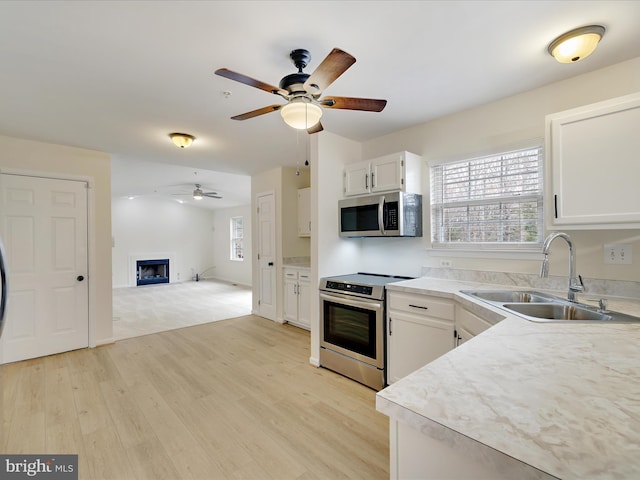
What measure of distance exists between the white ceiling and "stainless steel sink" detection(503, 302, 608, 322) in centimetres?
156

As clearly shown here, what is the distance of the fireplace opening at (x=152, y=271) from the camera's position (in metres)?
8.84

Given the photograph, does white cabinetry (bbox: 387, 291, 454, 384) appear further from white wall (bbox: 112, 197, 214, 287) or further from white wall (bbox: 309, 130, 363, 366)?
white wall (bbox: 112, 197, 214, 287)

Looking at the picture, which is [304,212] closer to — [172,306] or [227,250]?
[172,306]

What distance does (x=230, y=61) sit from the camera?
1.94 metres

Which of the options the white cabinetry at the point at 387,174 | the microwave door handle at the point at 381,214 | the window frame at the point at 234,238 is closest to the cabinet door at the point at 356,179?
the white cabinetry at the point at 387,174

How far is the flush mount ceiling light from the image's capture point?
5.34 ft

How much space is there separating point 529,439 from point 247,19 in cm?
200

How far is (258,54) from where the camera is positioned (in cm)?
186

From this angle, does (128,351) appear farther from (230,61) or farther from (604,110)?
(604,110)

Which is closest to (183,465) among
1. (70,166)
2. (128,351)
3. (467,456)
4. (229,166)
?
(467,456)

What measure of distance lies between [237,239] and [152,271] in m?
A: 2.75

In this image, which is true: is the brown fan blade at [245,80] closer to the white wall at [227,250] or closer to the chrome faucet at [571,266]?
the chrome faucet at [571,266]

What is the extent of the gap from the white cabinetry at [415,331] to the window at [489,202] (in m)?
0.74

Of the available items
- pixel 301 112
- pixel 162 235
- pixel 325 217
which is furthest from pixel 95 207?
pixel 162 235
